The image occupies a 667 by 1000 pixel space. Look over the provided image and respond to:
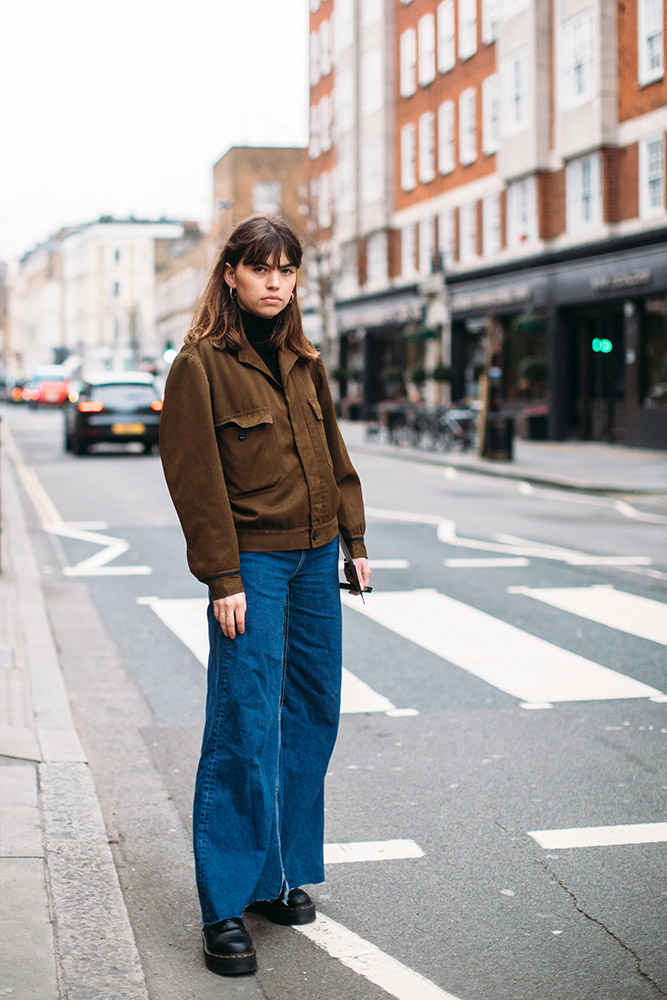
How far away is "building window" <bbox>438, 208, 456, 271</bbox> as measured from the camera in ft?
125

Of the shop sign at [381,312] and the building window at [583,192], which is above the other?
the building window at [583,192]

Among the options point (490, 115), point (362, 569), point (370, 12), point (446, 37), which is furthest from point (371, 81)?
point (362, 569)

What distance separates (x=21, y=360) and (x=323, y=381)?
532 ft

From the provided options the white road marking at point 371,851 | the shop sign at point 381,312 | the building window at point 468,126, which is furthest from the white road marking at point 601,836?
the shop sign at point 381,312

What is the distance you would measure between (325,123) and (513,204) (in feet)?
62.5

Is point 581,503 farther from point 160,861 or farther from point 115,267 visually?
point 115,267

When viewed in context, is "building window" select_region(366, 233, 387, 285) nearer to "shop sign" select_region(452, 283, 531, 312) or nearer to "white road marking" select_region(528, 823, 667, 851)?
"shop sign" select_region(452, 283, 531, 312)

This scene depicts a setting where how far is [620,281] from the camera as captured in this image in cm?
2798

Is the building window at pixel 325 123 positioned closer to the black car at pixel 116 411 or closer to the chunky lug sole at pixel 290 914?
the black car at pixel 116 411

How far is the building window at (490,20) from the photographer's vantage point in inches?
1363

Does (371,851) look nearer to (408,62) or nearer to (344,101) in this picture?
(408,62)

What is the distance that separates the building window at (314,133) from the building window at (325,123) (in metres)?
0.39

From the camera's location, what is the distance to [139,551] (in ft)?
39.1

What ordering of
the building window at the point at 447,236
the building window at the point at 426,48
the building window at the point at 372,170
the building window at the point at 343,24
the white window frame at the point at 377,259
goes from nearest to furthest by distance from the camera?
the building window at the point at 447,236 < the building window at the point at 426,48 < the building window at the point at 372,170 < the white window frame at the point at 377,259 < the building window at the point at 343,24
